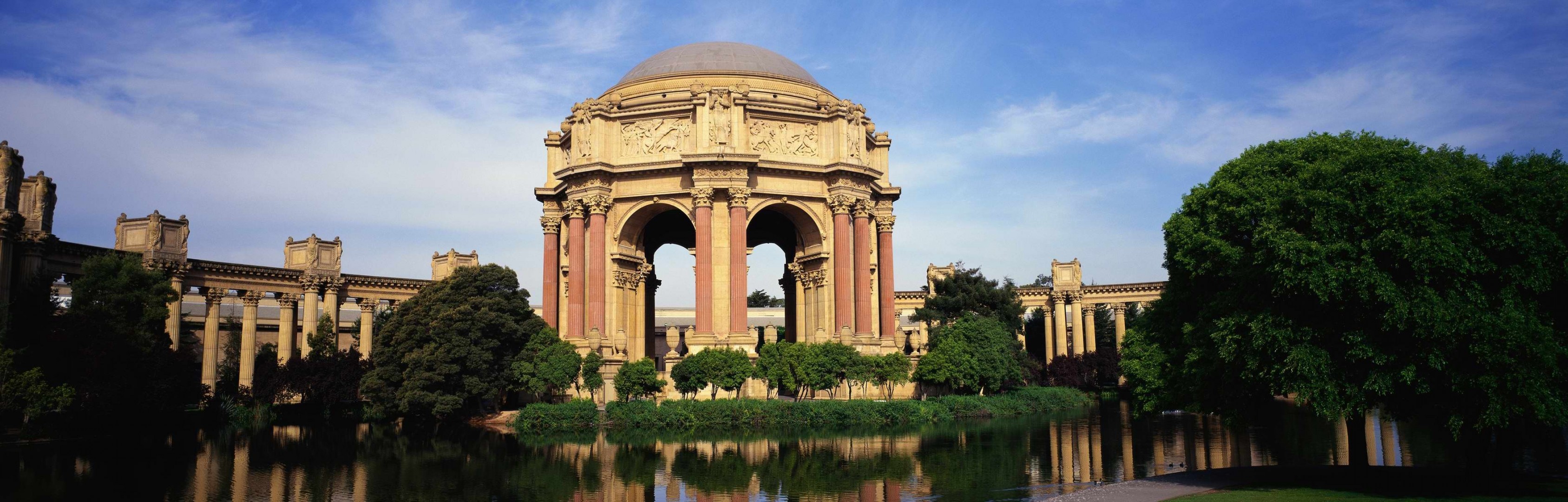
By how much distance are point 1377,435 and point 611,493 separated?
80.9ft

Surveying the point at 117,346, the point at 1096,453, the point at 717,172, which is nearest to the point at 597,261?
the point at 717,172

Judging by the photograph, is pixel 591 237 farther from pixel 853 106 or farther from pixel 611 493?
pixel 611 493

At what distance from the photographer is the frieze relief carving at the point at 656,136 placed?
46.0 m

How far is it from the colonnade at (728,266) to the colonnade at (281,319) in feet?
36.1

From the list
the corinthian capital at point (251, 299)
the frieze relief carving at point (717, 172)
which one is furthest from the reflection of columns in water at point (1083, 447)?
the corinthian capital at point (251, 299)

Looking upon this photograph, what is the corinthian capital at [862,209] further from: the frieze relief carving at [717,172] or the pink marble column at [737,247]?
the frieze relief carving at [717,172]

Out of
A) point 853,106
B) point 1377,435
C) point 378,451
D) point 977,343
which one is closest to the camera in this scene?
point 378,451

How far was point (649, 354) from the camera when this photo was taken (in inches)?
2136

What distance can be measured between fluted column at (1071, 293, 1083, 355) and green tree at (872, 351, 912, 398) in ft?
108

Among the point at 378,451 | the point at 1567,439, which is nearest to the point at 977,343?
the point at 1567,439

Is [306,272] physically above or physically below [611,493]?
above

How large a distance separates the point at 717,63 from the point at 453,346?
19351mm

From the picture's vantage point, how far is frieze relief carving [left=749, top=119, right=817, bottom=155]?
46344 mm

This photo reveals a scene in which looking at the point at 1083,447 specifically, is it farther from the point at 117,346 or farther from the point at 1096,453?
the point at 117,346
